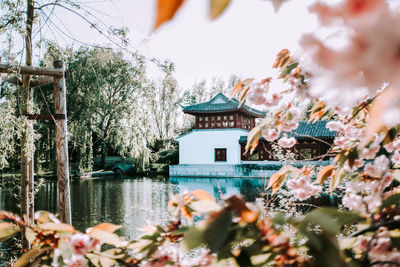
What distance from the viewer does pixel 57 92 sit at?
2.77m

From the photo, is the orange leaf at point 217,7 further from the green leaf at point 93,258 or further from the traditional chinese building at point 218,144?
the traditional chinese building at point 218,144

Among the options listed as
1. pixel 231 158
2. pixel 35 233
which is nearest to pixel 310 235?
pixel 35 233

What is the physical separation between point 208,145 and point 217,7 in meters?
16.6

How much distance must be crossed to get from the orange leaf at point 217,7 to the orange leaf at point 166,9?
0.07ft

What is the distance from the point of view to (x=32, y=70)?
8.43ft

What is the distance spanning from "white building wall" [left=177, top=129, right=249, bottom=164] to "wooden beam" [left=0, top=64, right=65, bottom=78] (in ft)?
45.7

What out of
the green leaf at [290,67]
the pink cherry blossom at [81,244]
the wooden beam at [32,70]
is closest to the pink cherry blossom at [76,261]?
the pink cherry blossom at [81,244]

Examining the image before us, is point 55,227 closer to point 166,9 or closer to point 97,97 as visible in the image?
point 166,9

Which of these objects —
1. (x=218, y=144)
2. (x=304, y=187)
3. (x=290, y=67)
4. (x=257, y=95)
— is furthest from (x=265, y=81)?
(x=218, y=144)

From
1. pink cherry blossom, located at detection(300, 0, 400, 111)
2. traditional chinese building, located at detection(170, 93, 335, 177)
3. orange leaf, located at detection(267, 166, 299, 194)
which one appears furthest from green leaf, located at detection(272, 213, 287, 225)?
traditional chinese building, located at detection(170, 93, 335, 177)

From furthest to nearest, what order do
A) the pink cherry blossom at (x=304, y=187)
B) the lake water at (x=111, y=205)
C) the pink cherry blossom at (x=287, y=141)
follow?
the lake water at (x=111, y=205) → the pink cherry blossom at (x=287, y=141) → the pink cherry blossom at (x=304, y=187)

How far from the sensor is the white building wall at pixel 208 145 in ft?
53.4

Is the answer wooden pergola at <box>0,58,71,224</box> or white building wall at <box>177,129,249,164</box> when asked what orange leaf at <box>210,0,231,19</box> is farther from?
white building wall at <box>177,129,249,164</box>

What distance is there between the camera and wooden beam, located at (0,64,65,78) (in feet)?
7.84
